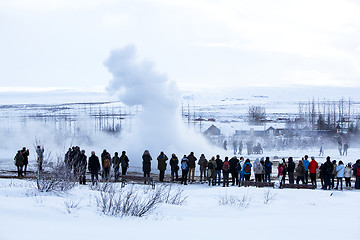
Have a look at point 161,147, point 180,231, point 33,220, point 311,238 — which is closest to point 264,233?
point 311,238

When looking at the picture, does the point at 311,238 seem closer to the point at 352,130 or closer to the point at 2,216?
the point at 2,216

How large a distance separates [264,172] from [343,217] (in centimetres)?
598

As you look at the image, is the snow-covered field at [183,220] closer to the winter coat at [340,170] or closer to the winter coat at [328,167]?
the winter coat at [328,167]

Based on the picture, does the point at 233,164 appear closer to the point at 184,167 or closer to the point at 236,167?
the point at 236,167

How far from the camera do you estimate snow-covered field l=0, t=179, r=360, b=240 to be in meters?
6.91

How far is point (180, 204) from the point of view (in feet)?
36.1

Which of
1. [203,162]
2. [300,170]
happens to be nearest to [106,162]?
[203,162]

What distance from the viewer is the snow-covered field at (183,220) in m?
6.91

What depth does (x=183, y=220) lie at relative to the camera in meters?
8.75

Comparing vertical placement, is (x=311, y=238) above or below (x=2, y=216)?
below

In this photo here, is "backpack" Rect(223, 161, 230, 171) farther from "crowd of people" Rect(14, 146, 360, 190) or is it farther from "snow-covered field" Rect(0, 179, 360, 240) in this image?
"snow-covered field" Rect(0, 179, 360, 240)

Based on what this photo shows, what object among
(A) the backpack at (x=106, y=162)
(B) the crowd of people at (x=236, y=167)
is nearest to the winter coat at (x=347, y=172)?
(B) the crowd of people at (x=236, y=167)

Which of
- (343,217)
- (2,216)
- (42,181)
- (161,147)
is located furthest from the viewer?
(161,147)

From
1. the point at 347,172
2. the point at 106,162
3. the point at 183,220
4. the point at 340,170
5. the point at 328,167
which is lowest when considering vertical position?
the point at 183,220
